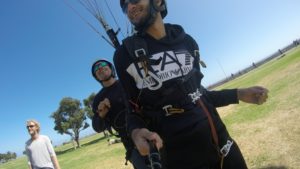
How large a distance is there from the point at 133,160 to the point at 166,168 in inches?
86.5

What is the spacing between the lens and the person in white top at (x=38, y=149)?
7.80 metres

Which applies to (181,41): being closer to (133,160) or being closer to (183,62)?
(183,62)

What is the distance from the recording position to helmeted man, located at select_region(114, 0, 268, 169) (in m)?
2.26

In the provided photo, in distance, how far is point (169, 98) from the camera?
7.49 ft

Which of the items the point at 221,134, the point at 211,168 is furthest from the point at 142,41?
the point at 211,168

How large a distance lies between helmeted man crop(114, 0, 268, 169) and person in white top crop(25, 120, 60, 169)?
6.27 m

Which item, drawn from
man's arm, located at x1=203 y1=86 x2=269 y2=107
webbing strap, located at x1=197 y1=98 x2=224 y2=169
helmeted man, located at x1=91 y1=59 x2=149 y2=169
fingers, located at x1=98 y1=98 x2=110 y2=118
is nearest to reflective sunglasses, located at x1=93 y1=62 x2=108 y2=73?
helmeted man, located at x1=91 y1=59 x2=149 y2=169

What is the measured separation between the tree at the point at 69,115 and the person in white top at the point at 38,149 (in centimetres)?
6018

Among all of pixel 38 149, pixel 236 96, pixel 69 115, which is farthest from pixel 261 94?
pixel 69 115

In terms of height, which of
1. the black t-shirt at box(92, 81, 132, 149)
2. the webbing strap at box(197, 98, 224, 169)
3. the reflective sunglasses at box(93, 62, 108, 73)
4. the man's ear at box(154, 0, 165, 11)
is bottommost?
the webbing strap at box(197, 98, 224, 169)

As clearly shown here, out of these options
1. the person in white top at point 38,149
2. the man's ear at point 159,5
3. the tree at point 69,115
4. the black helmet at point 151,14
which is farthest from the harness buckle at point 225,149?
the tree at point 69,115

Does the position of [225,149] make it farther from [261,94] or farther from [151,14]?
[151,14]

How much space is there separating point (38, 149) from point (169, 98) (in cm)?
654

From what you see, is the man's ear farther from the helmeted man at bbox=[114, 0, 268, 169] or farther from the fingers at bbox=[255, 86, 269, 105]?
the fingers at bbox=[255, 86, 269, 105]
